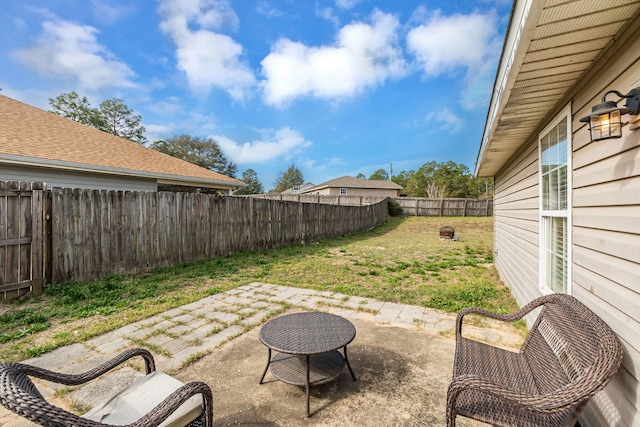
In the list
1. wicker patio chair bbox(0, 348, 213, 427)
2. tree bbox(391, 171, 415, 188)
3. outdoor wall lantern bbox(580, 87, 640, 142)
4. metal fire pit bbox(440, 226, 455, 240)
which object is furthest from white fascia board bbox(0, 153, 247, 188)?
tree bbox(391, 171, 415, 188)

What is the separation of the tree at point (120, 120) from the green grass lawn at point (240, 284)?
86.8ft

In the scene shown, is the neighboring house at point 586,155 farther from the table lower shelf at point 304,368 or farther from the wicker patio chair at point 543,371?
the table lower shelf at point 304,368

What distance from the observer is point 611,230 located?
171cm

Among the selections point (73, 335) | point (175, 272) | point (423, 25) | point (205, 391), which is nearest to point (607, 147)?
point (205, 391)

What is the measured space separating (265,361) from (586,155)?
3.07 m

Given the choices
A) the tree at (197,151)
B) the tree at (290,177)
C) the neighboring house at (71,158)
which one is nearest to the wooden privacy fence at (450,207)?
the neighboring house at (71,158)

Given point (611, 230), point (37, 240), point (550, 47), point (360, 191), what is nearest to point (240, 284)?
point (37, 240)

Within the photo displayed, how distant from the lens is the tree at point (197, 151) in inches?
1526

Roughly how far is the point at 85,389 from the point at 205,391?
5.15 feet

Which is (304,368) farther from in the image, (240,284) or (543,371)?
(240,284)

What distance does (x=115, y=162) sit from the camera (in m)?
7.86

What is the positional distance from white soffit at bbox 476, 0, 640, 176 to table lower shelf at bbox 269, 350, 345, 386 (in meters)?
2.51

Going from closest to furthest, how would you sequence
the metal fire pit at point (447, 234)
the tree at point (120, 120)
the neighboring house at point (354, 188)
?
the metal fire pit at point (447, 234) < the tree at point (120, 120) < the neighboring house at point (354, 188)

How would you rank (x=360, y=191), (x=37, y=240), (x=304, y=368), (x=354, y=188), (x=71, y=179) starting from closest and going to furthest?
(x=304, y=368) < (x=37, y=240) < (x=71, y=179) < (x=354, y=188) < (x=360, y=191)
